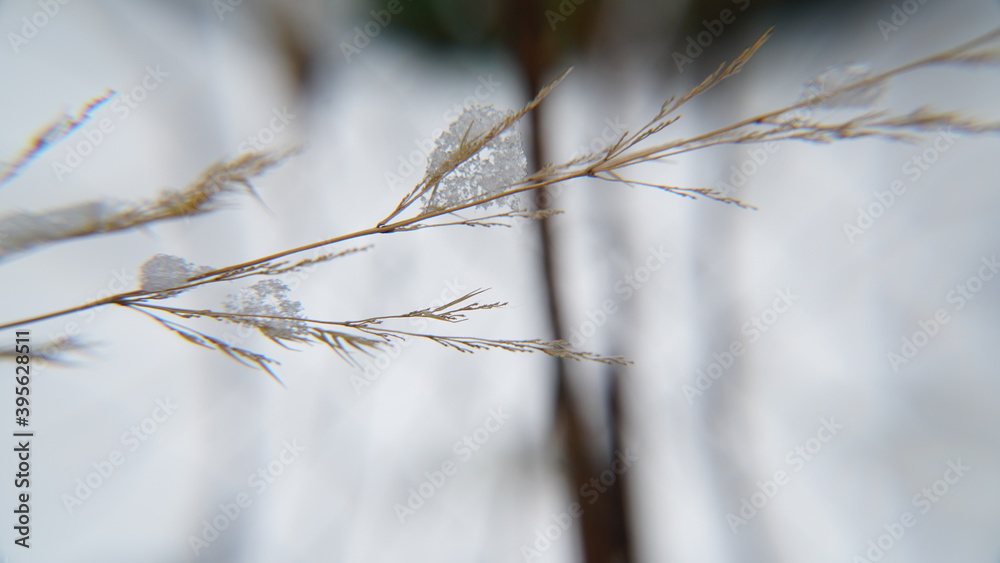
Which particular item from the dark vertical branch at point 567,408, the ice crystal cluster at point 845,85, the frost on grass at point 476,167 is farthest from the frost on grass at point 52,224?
the dark vertical branch at point 567,408

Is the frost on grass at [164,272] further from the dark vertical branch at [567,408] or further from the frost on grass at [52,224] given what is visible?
the dark vertical branch at [567,408]

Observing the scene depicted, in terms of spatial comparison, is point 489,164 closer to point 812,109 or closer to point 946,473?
point 812,109

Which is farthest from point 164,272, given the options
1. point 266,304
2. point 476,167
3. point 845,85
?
point 845,85

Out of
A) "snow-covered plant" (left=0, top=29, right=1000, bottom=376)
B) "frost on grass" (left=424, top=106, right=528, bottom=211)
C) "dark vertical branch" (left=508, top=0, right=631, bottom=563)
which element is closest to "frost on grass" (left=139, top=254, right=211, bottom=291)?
"snow-covered plant" (left=0, top=29, right=1000, bottom=376)

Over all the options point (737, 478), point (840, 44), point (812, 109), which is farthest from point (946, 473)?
point (812, 109)

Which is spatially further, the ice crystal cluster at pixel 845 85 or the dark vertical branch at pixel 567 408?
the dark vertical branch at pixel 567 408

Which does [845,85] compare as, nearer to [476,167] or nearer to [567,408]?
[476,167]
